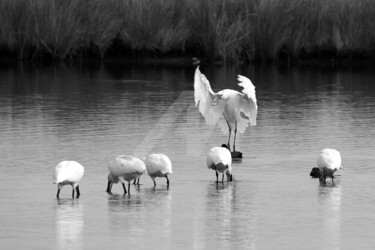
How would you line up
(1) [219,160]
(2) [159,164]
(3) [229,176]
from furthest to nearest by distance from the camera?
(3) [229,176]
(1) [219,160]
(2) [159,164]

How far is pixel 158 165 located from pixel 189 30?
60.6 feet

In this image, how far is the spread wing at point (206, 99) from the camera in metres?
17.8

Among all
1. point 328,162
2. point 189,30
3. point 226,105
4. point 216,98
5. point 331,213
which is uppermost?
point 189,30

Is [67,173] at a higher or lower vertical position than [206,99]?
lower

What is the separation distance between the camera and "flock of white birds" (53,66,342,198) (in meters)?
13.5

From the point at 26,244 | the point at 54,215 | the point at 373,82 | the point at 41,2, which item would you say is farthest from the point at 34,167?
the point at 41,2

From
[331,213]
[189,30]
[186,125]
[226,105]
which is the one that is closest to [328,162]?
[331,213]

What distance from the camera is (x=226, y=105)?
17828 mm

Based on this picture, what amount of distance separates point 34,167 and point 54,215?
123 inches

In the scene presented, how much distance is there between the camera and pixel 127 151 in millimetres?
17094

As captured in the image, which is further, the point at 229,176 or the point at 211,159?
the point at 229,176

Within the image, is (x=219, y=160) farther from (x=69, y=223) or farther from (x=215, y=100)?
(x=215, y=100)

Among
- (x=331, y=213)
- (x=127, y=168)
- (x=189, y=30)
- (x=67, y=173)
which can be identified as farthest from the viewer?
(x=189, y=30)

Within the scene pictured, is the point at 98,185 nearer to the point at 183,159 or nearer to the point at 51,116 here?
the point at 183,159
